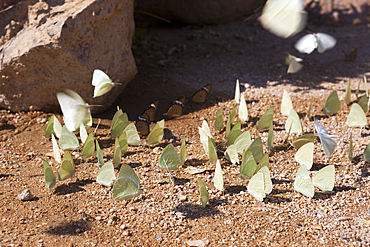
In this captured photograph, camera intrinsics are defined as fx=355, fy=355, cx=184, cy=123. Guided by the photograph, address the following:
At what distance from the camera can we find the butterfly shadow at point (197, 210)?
7.09 ft

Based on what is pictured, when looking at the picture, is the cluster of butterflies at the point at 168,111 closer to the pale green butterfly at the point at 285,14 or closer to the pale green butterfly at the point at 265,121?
the pale green butterfly at the point at 265,121

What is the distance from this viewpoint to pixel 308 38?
3.61 m

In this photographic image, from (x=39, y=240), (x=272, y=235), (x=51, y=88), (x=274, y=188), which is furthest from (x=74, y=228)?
(x=51, y=88)

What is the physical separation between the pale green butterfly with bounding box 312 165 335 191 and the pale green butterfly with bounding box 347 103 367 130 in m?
0.90

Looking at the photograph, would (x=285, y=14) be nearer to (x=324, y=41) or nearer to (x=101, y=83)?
(x=324, y=41)

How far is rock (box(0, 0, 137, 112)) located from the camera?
9.50 feet

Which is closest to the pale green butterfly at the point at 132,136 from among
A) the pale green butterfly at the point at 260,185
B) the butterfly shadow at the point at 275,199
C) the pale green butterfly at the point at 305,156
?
the pale green butterfly at the point at 260,185

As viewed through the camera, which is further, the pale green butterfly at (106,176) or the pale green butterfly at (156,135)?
the pale green butterfly at (156,135)

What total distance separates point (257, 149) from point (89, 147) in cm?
121

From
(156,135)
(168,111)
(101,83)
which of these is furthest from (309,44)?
(101,83)

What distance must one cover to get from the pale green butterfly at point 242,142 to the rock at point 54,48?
136cm

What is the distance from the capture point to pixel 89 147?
2584 millimetres

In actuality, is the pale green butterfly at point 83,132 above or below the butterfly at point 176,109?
above

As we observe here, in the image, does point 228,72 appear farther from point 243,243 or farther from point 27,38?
point 243,243
